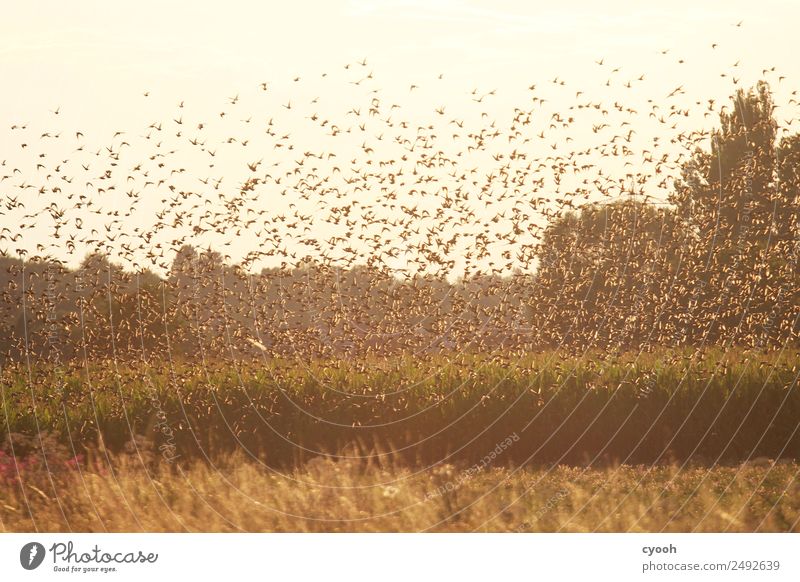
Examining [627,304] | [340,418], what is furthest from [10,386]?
[627,304]

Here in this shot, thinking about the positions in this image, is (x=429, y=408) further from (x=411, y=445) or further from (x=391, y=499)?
(x=391, y=499)

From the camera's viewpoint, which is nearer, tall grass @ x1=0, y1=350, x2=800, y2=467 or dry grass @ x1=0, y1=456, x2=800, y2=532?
dry grass @ x1=0, y1=456, x2=800, y2=532

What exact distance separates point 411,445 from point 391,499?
2.74 m

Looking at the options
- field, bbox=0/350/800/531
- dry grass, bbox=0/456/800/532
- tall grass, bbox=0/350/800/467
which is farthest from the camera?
tall grass, bbox=0/350/800/467

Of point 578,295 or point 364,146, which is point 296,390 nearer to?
point 364,146

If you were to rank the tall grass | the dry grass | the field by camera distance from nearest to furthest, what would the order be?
the dry grass → the field → the tall grass

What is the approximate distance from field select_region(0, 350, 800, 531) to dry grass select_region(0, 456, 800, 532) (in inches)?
1.3

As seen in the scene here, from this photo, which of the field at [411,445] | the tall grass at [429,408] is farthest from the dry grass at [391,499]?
the tall grass at [429,408]

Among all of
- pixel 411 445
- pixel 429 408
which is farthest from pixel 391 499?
pixel 429 408

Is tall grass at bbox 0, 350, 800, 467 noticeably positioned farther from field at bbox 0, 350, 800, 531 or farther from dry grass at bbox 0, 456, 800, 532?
dry grass at bbox 0, 456, 800, 532

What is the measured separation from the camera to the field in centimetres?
1162

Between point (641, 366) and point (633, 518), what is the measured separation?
5.96 m

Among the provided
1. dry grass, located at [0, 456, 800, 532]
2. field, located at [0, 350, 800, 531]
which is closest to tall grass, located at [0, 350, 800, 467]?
field, located at [0, 350, 800, 531]

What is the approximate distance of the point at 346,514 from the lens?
11.6 meters
